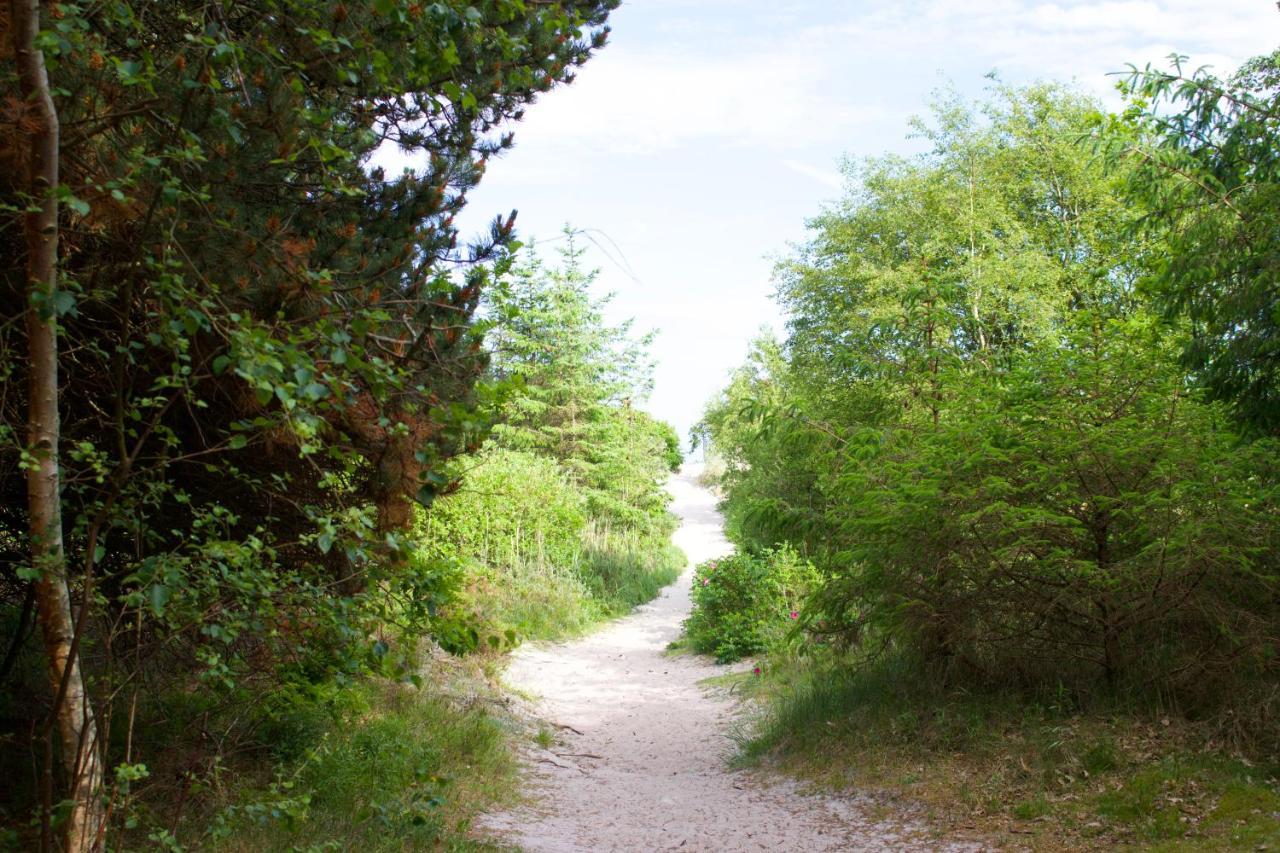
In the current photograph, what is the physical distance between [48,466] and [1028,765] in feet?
18.1

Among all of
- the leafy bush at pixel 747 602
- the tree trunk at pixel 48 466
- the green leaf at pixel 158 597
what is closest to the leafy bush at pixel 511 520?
the leafy bush at pixel 747 602

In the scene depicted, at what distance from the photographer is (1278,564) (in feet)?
18.0

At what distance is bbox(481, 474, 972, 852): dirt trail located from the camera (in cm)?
564

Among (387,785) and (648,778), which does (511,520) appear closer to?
(648,778)

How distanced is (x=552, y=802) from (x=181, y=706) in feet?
9.38

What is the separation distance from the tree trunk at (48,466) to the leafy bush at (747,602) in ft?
32.4

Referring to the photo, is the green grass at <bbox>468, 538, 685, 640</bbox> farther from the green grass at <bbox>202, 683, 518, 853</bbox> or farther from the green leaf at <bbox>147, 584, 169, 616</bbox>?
the green leaf at <bbox>147, 584, 169, 616</bbox>

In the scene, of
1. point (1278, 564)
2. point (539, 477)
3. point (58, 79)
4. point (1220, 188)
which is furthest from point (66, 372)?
point (539, 477)

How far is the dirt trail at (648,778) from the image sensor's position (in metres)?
5.64

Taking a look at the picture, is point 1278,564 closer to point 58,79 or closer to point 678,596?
point 58,79

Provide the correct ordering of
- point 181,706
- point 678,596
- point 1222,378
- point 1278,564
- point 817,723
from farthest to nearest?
point 678,596
point 817,723
point 1222,378
point 1278,564
point 181,706

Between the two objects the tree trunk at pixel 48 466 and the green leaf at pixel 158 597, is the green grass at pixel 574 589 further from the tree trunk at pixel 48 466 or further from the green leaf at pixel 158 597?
the green leaf at pixel 158 597

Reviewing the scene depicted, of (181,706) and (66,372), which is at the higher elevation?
(66,372)

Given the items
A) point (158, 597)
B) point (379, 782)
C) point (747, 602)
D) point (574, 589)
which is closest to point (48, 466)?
point (158, 597)
